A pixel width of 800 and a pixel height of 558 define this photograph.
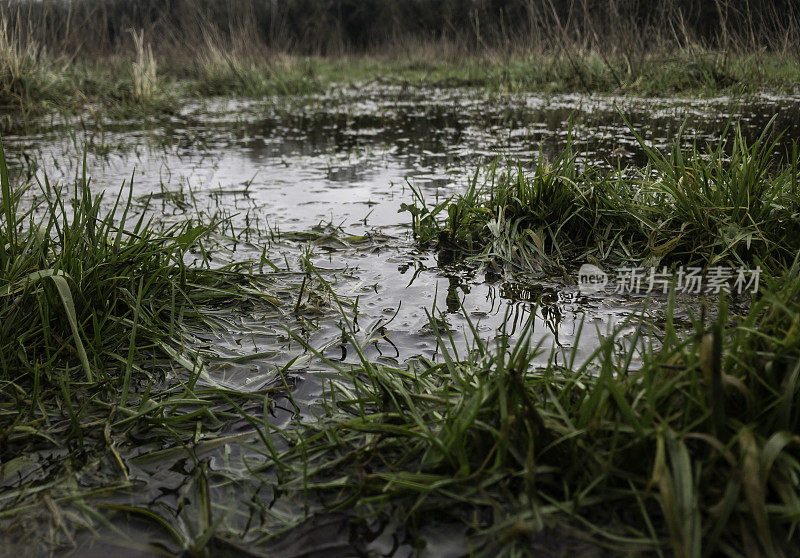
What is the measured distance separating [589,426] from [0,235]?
6.26 ft

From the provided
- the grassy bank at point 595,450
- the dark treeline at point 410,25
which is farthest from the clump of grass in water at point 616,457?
the dark treeline at point 410,25

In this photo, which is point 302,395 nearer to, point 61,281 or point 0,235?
point 61,281

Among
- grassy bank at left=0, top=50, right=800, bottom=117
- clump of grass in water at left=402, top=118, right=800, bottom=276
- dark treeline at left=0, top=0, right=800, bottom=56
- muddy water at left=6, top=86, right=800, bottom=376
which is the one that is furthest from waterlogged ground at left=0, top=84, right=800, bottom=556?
dark treeline at left=0, top=0, right=800, bottom=56

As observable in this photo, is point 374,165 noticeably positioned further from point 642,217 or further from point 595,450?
point 595,450

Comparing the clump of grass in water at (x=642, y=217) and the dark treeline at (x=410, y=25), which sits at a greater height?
the dark treeline at (x=410, y=25)

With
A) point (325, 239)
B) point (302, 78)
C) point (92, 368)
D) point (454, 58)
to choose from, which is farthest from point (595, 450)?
point (454, 58)

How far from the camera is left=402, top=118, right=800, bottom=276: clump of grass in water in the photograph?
231cm

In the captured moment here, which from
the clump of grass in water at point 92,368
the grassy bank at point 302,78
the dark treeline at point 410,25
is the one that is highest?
the dark treeline at point 410,25

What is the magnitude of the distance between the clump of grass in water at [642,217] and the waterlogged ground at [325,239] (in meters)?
0.19

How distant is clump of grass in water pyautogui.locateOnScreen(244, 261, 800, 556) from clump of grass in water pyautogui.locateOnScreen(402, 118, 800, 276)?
107 centimetres

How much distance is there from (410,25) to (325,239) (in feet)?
76.1

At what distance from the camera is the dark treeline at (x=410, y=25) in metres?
9.18

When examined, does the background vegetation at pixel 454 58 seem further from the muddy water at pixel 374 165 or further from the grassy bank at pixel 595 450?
the grassy bank at pixel 595 450

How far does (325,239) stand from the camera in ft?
10.0
